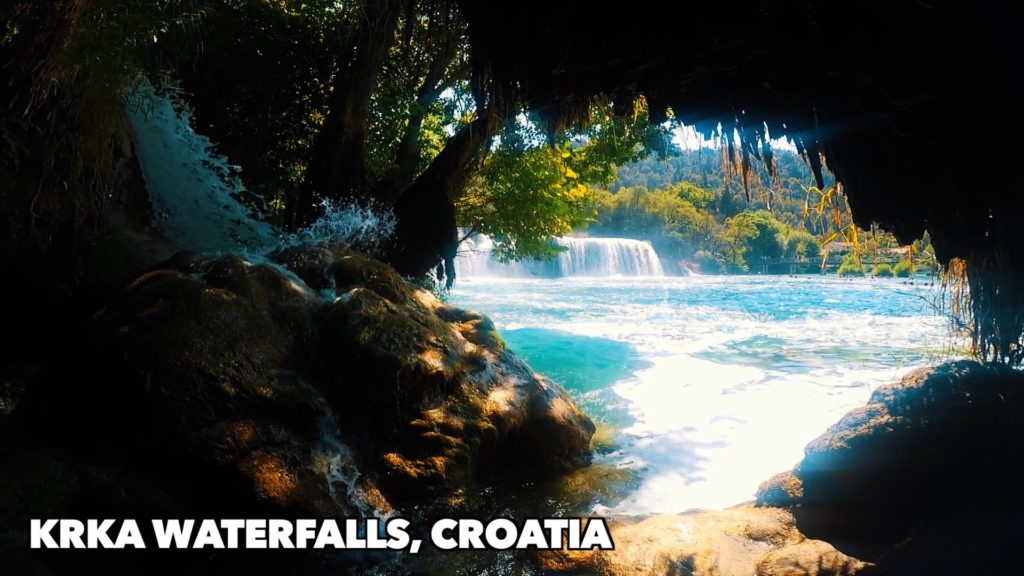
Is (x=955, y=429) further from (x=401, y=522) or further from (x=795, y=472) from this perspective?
(x=401, y=522)

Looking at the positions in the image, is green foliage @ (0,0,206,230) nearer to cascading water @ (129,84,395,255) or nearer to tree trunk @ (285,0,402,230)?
cascading water @ (129,84,395,255)

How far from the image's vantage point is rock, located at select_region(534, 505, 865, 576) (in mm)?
3002

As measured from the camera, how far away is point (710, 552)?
3.23 m

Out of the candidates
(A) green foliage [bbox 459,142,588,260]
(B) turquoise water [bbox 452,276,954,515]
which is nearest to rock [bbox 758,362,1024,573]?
(B) turquoise water [bbox 452,276,954,515]

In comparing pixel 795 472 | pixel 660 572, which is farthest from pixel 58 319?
pixel 795 472

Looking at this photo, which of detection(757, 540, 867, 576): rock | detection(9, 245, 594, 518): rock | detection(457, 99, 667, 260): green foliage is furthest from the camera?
detection(457, 99, 667, 260): green foliage

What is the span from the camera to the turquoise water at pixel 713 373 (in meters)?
4.86

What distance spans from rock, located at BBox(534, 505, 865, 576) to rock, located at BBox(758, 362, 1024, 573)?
0.22m

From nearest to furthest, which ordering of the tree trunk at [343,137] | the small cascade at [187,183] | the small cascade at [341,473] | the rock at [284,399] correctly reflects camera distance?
the rock at [284,399] → the small cascade at [341,473] → the small cascade at [187,183] → the tree trunk at [343,137]

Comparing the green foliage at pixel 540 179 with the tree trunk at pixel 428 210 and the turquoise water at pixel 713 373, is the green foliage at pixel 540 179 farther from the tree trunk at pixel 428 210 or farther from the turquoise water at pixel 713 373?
the turquoise water at pixel 713 373

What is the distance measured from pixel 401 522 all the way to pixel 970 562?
333 cm

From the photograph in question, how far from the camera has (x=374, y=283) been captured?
525 centimetres

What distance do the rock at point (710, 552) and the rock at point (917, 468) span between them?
0.71ft

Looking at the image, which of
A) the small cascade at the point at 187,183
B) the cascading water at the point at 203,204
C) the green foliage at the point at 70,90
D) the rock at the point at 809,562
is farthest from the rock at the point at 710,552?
the small cascade at the point at 187,183
